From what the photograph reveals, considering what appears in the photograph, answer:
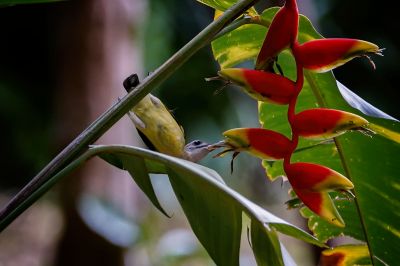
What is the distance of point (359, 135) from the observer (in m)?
0.91

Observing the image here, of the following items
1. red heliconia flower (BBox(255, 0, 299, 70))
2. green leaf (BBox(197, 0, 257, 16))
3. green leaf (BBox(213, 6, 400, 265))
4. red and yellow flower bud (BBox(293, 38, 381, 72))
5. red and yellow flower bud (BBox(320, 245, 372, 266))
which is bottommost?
red and yellow flower bud (BBox(320, 245, 372, 266))

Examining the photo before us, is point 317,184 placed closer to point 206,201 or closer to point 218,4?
point 206,201

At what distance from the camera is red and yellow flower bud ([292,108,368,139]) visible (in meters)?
0.68

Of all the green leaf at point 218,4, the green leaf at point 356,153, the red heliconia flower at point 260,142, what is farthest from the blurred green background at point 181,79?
the red heliconia flower at point 260,142

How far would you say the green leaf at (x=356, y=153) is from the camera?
0.85 metres

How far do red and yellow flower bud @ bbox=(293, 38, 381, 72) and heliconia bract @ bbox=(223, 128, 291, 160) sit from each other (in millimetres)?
80

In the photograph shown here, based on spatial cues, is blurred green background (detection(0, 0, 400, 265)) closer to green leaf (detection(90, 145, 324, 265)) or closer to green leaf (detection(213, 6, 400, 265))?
green leaf (detection(213, 6, 400, 265))

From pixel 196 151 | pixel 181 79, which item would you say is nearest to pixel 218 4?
pixel 196 151

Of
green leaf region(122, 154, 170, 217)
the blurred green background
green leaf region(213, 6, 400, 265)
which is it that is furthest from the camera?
the blurred green background

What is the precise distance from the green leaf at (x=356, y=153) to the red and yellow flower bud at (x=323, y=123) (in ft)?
0.42

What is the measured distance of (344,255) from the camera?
90cm

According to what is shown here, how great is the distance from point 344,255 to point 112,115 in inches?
16.8

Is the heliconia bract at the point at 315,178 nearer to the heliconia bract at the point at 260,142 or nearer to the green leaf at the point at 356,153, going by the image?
the heliconia bract at the point at 260,142

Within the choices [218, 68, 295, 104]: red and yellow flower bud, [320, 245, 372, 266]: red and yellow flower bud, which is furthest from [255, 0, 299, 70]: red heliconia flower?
[320, 245, 372, 266]: red and yellow flower bud
